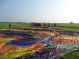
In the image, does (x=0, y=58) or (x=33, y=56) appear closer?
(x=0, y=58)

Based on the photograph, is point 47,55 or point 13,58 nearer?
point 13,58

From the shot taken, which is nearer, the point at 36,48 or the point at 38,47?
the point at 36,48

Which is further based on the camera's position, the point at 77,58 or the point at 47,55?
the point at 47,55

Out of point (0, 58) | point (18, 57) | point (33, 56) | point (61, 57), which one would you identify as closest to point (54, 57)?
point (61, 57)

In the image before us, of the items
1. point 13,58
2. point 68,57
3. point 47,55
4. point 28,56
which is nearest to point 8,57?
point 13,58

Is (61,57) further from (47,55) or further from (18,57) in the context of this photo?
(18,57)

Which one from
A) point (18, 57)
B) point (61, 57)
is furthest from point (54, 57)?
point (18, 57)

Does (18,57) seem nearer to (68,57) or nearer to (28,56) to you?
(28,56)

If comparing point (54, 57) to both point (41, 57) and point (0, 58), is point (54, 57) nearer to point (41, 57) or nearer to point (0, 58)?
point (41, 57)
